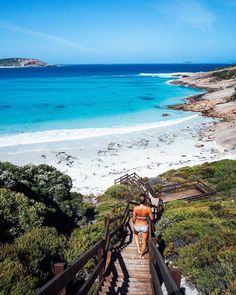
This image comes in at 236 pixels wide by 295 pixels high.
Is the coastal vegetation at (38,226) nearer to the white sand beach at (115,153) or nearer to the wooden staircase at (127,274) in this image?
the wooden staircase at (127,274)

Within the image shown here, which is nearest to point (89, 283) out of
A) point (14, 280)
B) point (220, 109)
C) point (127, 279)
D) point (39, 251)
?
point (14, 280)

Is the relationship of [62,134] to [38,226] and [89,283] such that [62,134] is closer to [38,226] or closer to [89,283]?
[38,226]

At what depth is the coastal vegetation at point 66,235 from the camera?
6.10 meters

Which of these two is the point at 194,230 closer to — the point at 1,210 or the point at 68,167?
the point at 1,210

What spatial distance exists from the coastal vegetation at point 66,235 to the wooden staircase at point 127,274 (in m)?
0.81

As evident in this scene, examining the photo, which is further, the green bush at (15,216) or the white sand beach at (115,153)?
the white sand beach at (115,153)

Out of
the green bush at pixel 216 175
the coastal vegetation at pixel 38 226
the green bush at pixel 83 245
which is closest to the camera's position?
the coastal vegetation at pixel 38 226

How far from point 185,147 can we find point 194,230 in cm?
2621

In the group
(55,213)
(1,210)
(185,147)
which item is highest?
(1,210)

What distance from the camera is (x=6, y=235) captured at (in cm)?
805

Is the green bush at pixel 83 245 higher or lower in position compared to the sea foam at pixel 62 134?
higher

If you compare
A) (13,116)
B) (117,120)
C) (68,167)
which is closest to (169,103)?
(117,120)

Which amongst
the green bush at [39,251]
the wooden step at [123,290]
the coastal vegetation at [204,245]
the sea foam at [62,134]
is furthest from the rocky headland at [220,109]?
the wooden step at [123,290]

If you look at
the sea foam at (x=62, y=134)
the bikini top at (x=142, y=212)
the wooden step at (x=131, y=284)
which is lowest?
the sea foam at (x=62, y=134)
